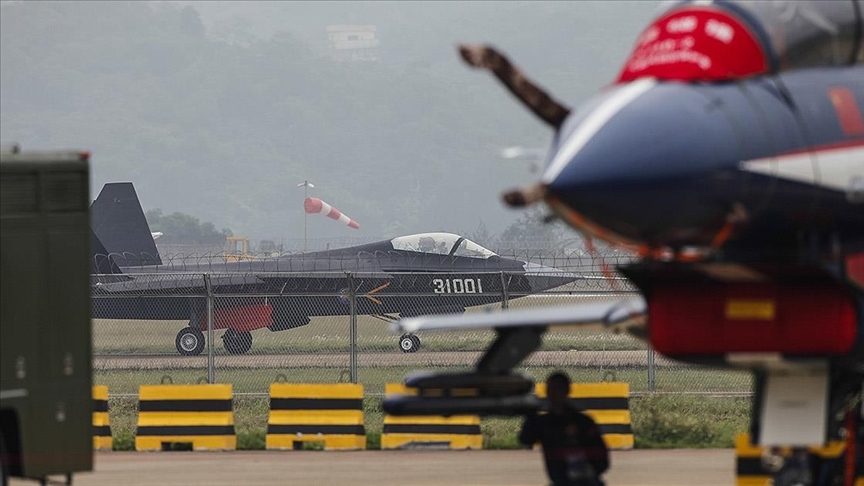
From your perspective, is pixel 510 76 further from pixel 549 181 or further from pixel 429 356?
pixel 429 356

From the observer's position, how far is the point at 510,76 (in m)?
7.49

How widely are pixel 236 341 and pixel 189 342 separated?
117cm

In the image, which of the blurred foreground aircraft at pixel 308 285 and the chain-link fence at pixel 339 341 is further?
the blurred foreground aircraft at pixel 308 285

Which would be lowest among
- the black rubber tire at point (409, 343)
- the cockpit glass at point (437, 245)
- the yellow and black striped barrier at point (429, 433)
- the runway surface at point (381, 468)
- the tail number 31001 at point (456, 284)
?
the runway surface at point (381, 468)

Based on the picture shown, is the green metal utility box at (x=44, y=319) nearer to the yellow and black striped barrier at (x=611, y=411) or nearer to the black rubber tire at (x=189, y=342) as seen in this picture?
the yellow and black striped barrier at (x=611, y=411)

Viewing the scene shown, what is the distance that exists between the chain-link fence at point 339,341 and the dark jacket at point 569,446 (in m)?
10.6

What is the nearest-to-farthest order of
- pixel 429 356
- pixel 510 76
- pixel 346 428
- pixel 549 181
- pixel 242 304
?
pixel 549 181
pixel 510 76
pixel 346 428
pixel 429 356
pixel 242 304

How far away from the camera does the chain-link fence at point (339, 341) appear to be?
26281 millimetres

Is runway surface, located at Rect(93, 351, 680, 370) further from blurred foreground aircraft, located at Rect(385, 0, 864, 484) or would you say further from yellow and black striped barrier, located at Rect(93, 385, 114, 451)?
blurred foreground aircraft, located at Rect(385, 0, 864, 484)

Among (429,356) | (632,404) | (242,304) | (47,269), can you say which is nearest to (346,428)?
(632,404)

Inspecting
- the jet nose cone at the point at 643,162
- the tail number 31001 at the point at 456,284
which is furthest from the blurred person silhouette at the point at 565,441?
the tail number 31001 at the point at 456,284

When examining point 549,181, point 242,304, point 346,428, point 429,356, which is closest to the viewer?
point 549,181

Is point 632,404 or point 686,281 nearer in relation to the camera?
point 686,281

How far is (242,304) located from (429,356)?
773 cm
